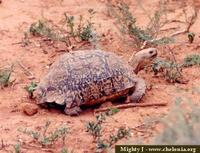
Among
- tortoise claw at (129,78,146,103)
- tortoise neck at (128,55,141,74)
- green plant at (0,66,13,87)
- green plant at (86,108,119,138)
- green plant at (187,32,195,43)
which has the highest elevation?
green plant at (187,32,195,43)

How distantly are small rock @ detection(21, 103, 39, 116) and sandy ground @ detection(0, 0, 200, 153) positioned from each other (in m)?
0.04

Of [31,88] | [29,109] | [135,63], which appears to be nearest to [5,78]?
[31,88]

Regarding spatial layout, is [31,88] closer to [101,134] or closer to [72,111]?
[72,111]

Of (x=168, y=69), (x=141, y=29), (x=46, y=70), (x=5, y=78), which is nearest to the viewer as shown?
(x=5, y=78)

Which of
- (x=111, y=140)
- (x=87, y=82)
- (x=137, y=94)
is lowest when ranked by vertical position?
(x=111, y=140)

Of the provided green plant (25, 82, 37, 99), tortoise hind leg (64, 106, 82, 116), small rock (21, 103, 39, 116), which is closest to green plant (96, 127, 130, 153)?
tortoise hind leg (64, 106, 82, 116)

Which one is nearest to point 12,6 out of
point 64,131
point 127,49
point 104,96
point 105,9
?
point 105,9

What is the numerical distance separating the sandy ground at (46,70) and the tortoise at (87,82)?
5.1 inches

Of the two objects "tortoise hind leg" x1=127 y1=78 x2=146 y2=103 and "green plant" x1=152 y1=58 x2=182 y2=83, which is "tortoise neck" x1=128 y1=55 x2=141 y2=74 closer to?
"green plant" x1=152 y1=58 x2=182 y2=83

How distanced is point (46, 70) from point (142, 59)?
3.62 ft

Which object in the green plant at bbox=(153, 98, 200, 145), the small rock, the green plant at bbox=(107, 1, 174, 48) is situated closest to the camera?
the green plant at bbox=(153, 98, 200, 145)

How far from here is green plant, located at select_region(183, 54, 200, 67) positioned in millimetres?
6645

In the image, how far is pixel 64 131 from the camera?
199 inches

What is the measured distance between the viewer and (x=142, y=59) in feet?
20.6
